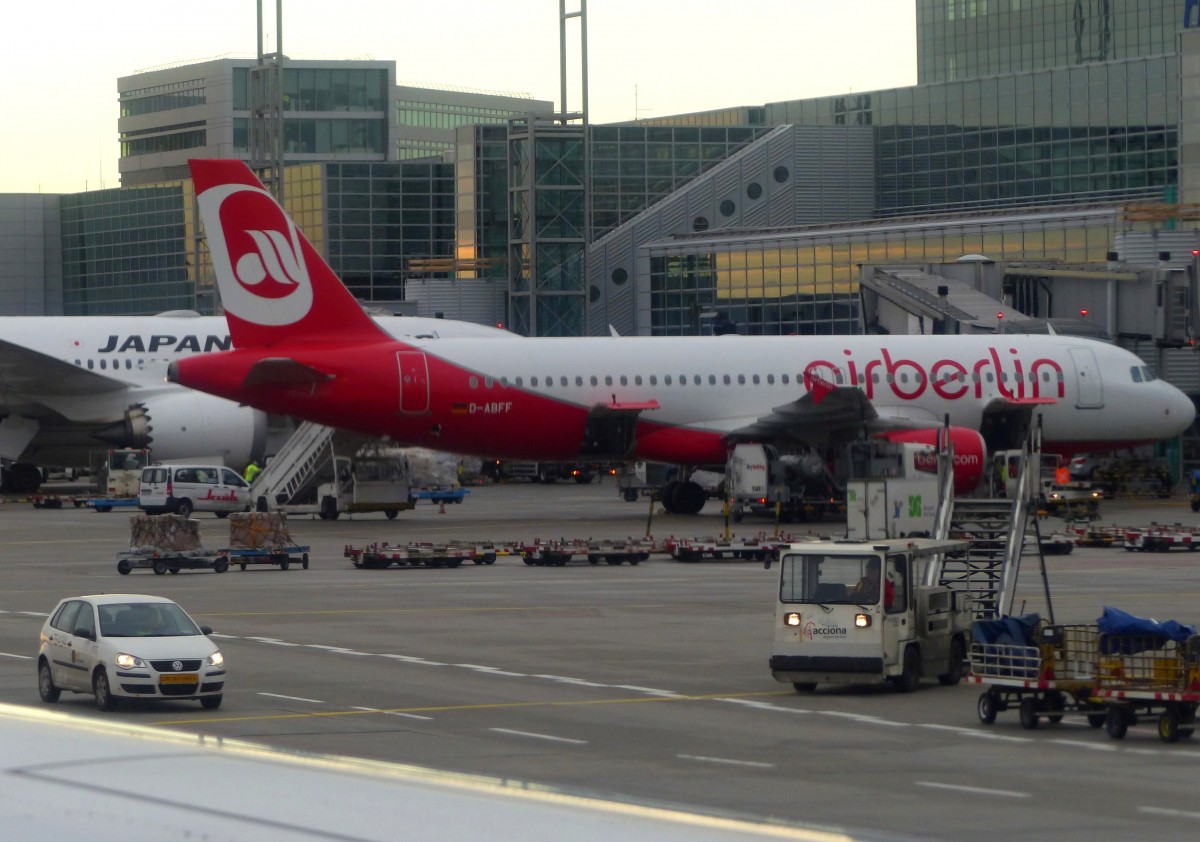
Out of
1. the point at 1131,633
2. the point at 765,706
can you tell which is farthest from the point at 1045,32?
the point at 1131,633

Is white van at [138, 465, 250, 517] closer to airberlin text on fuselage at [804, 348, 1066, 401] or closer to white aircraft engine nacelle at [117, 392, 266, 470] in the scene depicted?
white aircraft engine nacelle at [117, 392, 266, 470]

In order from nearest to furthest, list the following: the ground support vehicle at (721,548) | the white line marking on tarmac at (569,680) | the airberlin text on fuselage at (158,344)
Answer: the white line marking on tarmac at (569,680) < the ground support vehicle at (721,548) < the airberlin text on fuselage at (158,344)

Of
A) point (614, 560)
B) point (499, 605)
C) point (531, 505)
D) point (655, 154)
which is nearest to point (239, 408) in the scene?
point (531, 505)

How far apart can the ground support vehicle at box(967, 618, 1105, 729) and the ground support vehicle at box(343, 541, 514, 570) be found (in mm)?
20318

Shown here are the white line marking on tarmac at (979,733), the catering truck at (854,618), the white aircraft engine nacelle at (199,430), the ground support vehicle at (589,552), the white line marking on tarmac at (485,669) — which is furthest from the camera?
the white aircraft engine nacelle at (199,430)

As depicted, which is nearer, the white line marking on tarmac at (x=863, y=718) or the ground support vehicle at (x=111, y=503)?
the white line marking on tarmac at (x=863, y=718)

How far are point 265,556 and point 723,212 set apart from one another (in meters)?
66.1

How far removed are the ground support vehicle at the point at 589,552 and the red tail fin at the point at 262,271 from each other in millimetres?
11033

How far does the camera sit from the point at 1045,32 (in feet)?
614

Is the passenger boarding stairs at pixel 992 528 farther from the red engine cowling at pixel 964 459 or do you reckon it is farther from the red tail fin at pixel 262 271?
the red tail fin at pixel 262 271

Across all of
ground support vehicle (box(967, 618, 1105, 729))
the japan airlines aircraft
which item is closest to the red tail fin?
the japan airlines aircraft

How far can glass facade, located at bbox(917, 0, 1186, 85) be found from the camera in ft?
577

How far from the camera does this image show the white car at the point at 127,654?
19422 millimetres

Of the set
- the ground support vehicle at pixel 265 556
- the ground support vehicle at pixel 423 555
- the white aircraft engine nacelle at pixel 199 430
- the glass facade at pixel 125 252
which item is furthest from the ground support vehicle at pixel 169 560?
the glass facade at pixel 125 252
